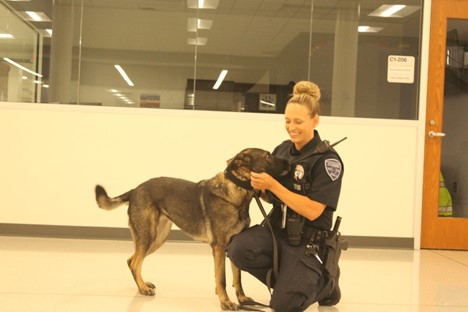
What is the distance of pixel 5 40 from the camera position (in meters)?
5.11

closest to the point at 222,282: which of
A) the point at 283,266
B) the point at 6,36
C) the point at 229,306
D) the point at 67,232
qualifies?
the point at 229,306

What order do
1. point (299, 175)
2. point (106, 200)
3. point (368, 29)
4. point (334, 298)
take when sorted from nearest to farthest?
point (299, 175) → point (334, 298) → point (106, 200) → point (368, 29)

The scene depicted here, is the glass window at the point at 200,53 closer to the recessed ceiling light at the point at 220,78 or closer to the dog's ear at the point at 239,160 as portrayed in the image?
the recessed ceiling light at the point at 220,78

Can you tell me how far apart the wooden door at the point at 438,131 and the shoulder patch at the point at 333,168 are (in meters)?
2.76

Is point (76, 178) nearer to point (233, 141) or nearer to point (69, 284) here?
point (233, 141)

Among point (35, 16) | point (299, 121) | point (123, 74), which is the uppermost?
point (35, 16)

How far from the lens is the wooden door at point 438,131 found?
5281 millimetres

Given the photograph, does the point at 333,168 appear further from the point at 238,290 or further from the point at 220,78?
the point at 220,78

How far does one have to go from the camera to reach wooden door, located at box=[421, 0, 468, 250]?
5.28m

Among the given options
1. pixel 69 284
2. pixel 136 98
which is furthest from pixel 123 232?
pixel 69 284

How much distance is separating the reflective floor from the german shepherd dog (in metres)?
0.21

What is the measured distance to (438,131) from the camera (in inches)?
209

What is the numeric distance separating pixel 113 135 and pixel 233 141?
1.03 metres

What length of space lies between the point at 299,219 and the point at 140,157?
101 inches
